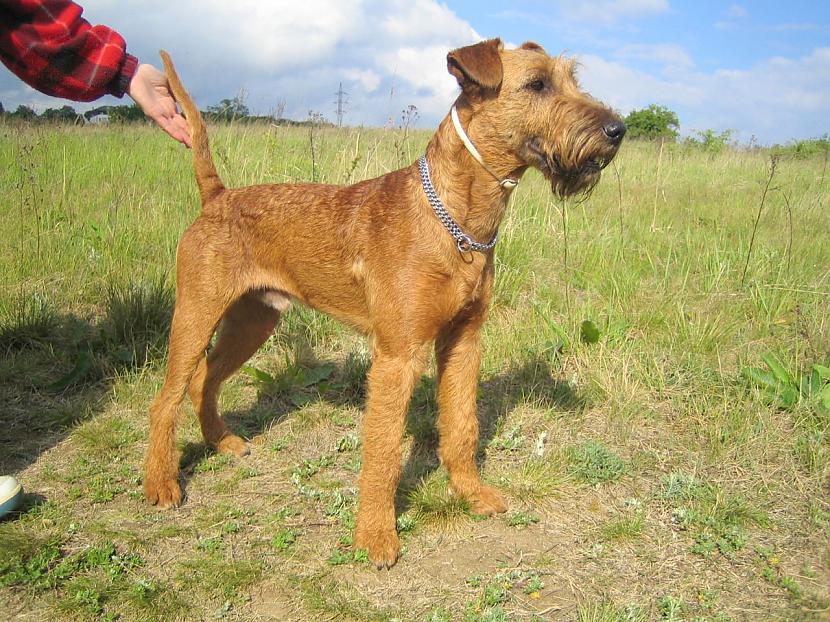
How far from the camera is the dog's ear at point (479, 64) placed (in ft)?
8.27

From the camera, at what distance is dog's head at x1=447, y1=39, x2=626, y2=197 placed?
248cm

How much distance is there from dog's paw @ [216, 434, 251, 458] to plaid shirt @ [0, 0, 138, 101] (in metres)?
1.95

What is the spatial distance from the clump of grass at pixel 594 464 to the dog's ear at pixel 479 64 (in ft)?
6.31

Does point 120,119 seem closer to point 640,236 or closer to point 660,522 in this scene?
point 640,236

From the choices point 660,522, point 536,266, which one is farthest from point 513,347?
point 660,522

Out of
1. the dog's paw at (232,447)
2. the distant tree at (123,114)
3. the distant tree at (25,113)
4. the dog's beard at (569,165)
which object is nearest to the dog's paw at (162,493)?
the dog's paw at (232,447)

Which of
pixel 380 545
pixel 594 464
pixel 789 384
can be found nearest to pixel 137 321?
pixel 380 545

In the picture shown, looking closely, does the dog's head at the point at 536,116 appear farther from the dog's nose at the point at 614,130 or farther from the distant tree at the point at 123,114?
the distant tree at the point at 123,114

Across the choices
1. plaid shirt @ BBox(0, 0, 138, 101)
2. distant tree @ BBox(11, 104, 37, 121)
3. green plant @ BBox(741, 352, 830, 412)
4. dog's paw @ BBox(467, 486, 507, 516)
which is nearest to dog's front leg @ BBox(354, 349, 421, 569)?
dog's paw @ BBox(467, 486, 507, 516)

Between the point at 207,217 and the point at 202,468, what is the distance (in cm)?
139

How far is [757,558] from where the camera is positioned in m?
2.61

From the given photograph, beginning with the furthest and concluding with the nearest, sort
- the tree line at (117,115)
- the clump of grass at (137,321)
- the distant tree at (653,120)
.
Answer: the distant tree at (653,120)
the tree line at (117,115)
the clump of grass at (137,321)

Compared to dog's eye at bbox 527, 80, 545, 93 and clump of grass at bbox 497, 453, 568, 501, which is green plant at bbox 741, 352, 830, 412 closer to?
clump of grass at bbox 497, 453, 568, 501

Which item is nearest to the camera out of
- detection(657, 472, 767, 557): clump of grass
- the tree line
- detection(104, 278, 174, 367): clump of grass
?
detection(657, 472, 767, 557): clump of grass
